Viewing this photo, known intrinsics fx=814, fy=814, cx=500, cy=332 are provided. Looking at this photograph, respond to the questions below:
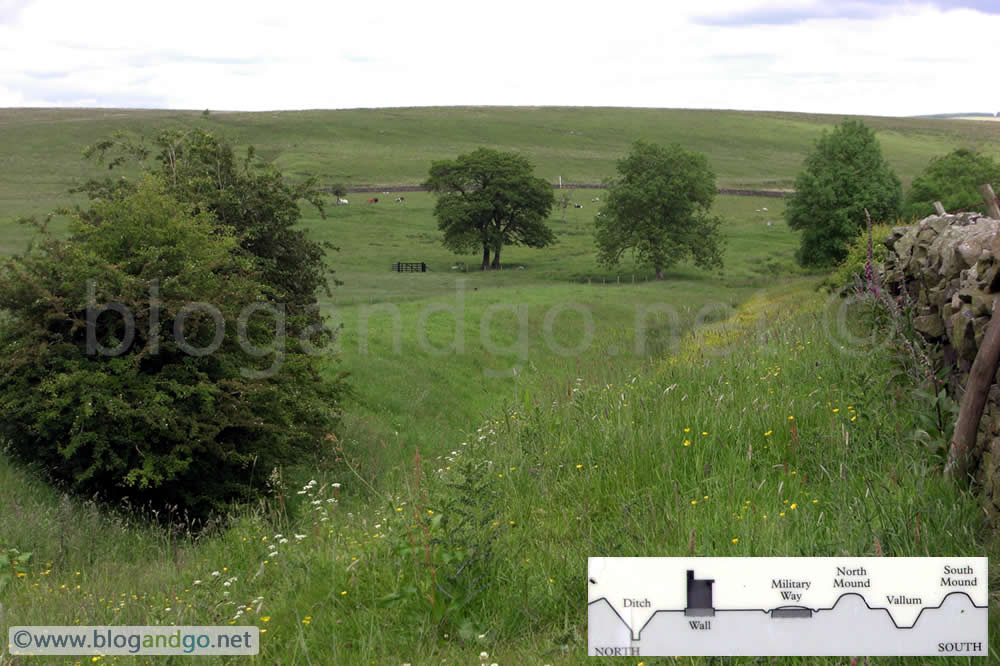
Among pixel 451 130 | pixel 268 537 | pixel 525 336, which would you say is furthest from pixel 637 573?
pixel 451 130

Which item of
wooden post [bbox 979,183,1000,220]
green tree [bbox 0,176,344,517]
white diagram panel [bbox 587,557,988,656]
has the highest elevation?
wooden post [bbox 979,183,1000,220]

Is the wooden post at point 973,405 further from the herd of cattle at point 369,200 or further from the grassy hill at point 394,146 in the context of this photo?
the grassy hill at point 394,146

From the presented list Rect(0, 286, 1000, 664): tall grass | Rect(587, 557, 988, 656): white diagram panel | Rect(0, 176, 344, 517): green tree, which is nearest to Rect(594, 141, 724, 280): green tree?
Rect(0, 176, 344, 517): green tree

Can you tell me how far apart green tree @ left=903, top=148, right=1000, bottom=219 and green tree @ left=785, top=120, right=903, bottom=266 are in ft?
7.48

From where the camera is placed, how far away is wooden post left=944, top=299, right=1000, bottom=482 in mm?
4383

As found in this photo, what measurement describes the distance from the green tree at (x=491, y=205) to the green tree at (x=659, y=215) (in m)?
9.33

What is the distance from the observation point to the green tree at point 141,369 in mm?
12102

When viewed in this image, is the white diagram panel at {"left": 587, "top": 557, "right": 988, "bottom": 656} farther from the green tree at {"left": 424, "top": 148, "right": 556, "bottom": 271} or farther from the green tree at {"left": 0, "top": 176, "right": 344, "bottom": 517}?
the green tree at {"left": 424, "top": 148, "right": 556, "bottom": 271}

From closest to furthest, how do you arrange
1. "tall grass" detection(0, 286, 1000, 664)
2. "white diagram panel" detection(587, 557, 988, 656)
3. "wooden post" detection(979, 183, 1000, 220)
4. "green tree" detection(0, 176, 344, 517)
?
1. "white diagram panel" detection(587, 557, 988, 656)
2. "tall grass" detection(0, 286, 1000, 664)
3. "wooden post" detection(979, 183, 1000, 220)
4. "green tree" detection(0, 176, 344, 517)

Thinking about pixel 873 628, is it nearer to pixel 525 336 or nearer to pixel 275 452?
pixel 275 452

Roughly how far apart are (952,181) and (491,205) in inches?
1517

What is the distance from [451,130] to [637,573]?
650 feet

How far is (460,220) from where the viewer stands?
75.9m

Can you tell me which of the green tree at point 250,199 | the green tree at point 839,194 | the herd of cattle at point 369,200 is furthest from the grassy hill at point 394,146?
the green tree at point 250,199
